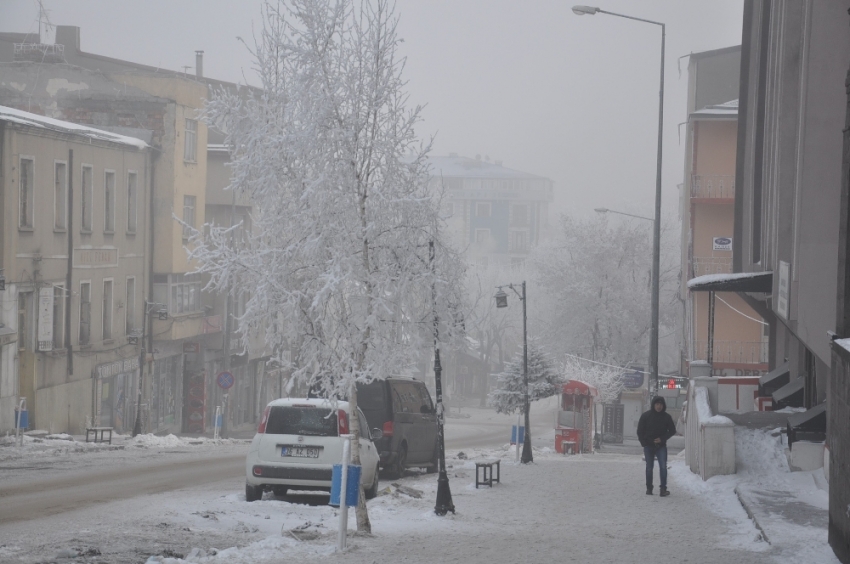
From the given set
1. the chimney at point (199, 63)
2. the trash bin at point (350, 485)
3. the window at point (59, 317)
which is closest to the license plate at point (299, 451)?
the trash bin at point (350, 485)

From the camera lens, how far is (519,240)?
6722 inches

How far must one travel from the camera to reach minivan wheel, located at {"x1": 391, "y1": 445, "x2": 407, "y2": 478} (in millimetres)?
20812

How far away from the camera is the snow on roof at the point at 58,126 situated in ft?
109

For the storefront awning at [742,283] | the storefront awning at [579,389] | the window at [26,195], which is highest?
the window at [26,195]

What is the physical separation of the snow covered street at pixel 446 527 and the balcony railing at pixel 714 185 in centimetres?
2400

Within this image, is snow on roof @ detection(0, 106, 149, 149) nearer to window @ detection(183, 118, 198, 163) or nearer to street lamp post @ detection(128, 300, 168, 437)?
window @ detection(183, 118, 198, 163)

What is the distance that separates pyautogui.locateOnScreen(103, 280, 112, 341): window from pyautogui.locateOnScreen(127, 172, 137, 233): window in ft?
9.30

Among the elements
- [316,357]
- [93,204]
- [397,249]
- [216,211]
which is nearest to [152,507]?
[316,357]

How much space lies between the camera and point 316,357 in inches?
509

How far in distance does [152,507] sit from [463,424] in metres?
53.7

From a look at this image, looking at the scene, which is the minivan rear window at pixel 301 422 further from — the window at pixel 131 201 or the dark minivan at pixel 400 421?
the window at pixel 131 201

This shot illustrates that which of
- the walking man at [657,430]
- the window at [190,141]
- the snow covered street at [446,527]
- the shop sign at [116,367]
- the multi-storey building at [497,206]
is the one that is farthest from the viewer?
the multi-storey building at [497,206]

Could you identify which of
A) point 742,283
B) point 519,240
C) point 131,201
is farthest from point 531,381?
point 519,240

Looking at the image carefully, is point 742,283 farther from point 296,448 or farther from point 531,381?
point 531,381
